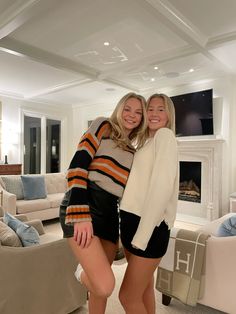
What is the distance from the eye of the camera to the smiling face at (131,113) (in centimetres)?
137

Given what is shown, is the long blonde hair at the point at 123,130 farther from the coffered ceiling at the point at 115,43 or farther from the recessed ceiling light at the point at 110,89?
the recessed ceiling light at the point at 110,89

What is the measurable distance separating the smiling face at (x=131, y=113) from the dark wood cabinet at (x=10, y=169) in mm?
5232

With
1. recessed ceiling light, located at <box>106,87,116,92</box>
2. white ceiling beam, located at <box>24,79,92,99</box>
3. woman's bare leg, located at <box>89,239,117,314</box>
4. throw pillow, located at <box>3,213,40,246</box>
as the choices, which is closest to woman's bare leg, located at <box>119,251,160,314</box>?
woman's bare leg, located at <box>89,239,117,314</box>

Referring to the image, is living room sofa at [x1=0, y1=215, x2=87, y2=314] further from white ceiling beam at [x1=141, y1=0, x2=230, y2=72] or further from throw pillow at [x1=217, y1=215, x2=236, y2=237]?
white ceiling beam at [x1=141, y1=0, x2=230, y2=72]

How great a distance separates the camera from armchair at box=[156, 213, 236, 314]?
1.74m

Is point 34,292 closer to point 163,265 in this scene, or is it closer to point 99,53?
point 163,265

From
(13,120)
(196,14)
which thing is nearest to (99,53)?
(196,14)

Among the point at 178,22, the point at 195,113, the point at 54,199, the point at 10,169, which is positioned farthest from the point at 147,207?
the point at 10,169

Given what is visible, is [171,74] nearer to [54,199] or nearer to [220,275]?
[54,199]

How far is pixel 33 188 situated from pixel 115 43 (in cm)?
283

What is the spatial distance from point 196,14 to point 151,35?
63 cm

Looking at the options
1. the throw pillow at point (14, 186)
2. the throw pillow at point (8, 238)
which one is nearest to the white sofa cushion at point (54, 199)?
the throw pillow at point (14, 186)

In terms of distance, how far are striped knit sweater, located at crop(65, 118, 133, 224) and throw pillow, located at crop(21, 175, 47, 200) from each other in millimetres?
3663

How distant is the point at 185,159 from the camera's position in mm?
5316
